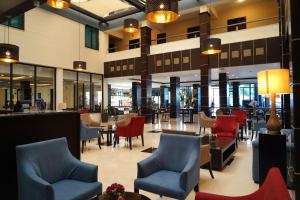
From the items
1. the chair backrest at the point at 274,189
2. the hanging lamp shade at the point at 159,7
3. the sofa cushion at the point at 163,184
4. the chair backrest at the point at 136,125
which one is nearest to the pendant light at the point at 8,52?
the chair backrest at the point at 136,125

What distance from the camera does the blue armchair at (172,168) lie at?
2473mm

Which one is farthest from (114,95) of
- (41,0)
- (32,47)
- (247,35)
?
(41,0)

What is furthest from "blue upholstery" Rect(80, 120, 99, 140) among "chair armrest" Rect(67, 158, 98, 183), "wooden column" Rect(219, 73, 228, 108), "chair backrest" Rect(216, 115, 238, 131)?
"wooden column" Rect(219, 73, 228, 108)

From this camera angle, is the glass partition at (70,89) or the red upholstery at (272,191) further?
the glass partition at (70,89)

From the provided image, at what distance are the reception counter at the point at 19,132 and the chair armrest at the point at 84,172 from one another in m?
0.65

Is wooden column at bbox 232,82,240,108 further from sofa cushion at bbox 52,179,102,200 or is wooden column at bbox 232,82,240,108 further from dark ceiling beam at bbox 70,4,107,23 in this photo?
sofa cushion at bbox 52,179,102,200

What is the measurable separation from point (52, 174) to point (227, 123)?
4.88m

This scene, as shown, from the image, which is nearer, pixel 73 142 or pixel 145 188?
pixel 145 188

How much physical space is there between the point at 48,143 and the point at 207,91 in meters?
9.09

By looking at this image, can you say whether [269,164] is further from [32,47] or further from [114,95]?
[114,95]

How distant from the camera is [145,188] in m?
2.63

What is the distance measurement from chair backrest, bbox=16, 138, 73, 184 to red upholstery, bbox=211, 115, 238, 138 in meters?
4.36

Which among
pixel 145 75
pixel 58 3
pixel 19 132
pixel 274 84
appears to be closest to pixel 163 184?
pixel 19 132

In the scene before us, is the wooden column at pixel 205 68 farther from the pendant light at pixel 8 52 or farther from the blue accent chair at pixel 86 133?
the pendant light at pixel 8 52
